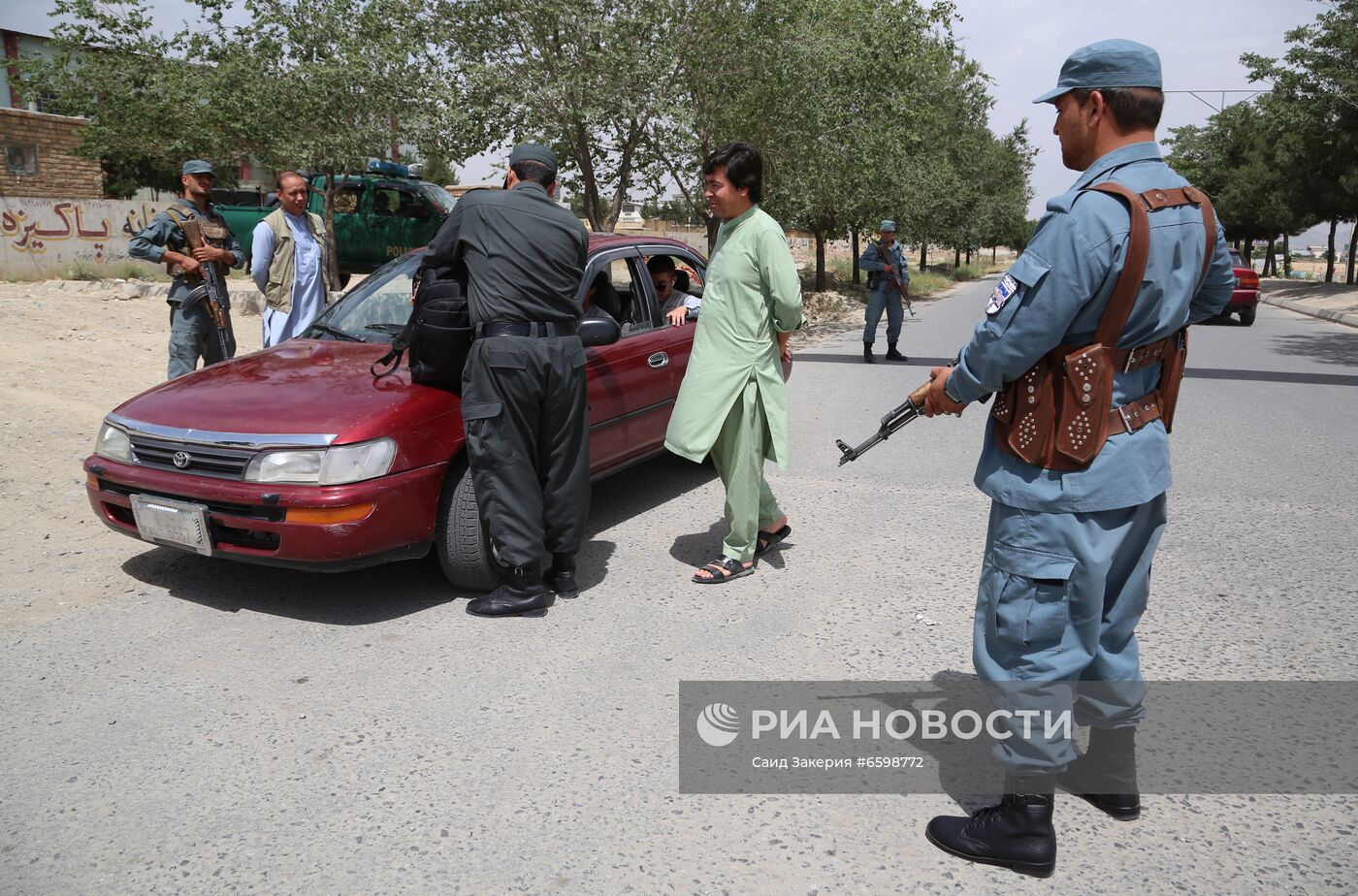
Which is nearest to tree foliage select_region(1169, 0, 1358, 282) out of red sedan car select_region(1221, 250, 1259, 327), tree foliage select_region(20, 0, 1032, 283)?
red sedan car select_region(1221, 250, 1259, 327)

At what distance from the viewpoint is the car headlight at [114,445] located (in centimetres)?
415

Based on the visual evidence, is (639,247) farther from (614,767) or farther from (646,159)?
(646,159)

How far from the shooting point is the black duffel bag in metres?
4.07

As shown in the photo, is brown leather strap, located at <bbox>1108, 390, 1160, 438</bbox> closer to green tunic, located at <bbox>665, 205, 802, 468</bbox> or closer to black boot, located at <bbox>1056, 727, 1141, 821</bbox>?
black boot, located at <bbox>1056, 727, 1141, 821</bbox>

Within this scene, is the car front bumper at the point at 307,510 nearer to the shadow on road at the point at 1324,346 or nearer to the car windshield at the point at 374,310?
the car windshield at the point at 374,310

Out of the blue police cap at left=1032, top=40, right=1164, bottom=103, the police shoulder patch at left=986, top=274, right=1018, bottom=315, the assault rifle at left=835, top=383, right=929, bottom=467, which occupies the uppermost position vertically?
the blue police cap at left=1032, top=40, right=1164, bottom=103

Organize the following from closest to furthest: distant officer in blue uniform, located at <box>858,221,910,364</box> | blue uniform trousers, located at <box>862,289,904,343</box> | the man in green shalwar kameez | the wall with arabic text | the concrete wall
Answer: the man in green shalwar kameez
distant officer in blue uniform, located at <box>858,221,910,364</box>
blue uniform trousers, located at <box>862,289,904,343</box>
the wall with arabic text
the concrete wall

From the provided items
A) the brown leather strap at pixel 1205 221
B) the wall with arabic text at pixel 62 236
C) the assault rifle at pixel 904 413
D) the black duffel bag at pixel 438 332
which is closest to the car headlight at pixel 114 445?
the black duffel bag at pixel 438 332

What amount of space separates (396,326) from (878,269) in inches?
308

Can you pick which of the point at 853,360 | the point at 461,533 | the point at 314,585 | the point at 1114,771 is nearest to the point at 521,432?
the point at 461,533

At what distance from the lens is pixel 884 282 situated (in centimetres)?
1184

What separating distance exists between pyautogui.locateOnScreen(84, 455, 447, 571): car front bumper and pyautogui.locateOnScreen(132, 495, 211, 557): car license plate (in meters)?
0.03

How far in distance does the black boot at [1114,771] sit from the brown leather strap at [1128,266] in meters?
1.12

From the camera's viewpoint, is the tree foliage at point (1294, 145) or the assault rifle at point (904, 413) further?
the tree foliage at point (1294, 145)
